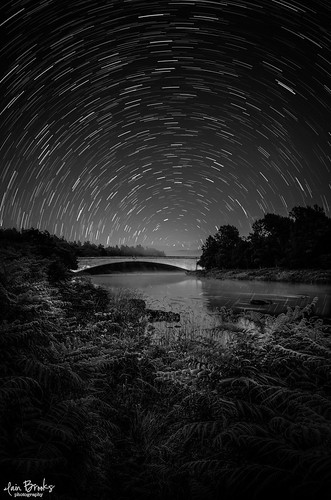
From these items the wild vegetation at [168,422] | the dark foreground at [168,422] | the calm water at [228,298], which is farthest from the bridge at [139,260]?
the dark foreground at [168,422]

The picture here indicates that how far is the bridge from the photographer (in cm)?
7511

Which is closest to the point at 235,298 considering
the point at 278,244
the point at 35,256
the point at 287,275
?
the point at 35,256

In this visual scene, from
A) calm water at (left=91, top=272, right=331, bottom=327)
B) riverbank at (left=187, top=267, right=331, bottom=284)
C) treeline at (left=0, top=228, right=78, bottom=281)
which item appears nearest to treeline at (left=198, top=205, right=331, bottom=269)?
riverbank at (left=187, top=267, right=331, bottom=284)

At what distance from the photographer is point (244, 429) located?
11.2 feet

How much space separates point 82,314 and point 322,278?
174 ft

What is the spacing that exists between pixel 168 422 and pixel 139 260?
82215mm

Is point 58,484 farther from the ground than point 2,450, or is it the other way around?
point 2,450

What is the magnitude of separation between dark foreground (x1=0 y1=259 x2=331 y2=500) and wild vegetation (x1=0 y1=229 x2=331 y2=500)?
0.02 metres

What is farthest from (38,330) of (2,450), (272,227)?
(272,227)

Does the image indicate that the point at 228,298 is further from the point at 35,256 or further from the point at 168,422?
the point at 168,422

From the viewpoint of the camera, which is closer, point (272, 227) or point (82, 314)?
point (82, 314)

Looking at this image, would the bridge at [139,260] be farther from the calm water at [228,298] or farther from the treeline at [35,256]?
the treeline at [35,256]

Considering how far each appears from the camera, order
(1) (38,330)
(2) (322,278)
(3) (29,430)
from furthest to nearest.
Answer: (2) (322,278) → (1) (38,330) → (3) (29,430)

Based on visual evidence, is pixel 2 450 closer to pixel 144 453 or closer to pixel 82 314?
pixel 144 453
